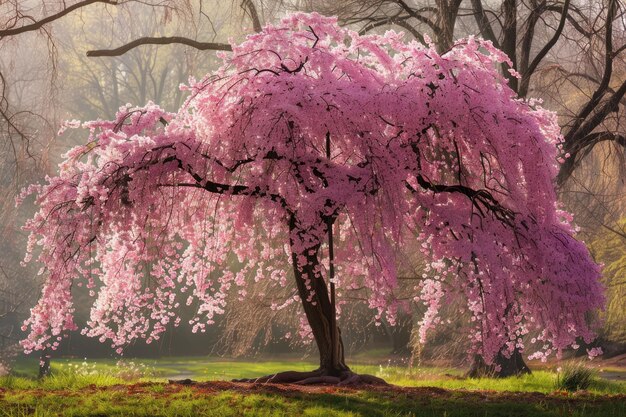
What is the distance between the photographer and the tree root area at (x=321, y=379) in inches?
386

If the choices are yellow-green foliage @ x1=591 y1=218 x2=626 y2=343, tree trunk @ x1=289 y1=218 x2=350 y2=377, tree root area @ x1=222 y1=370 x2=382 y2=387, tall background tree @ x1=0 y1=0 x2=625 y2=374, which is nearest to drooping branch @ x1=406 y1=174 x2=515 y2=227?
tree trunk @ x1=289 y1=218 x2=350 y2=377

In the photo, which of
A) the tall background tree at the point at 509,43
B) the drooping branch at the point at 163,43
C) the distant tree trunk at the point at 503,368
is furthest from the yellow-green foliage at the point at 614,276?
the drooping branch at the point at 163,43

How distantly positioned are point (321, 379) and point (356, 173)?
2.88 meters

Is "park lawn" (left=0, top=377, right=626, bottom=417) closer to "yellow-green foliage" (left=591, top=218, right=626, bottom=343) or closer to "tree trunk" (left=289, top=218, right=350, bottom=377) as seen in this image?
"tree trunk" (left=289, top=218, right=350, bottom=377)

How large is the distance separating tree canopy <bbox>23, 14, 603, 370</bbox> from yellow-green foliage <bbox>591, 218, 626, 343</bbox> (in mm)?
9472

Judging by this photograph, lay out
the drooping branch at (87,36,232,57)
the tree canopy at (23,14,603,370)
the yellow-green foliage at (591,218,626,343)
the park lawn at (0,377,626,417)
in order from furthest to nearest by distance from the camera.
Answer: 1. the yellow-green foliage at (591,218,626,343)
2. the drooping branch at (87,36,232,57)
3. the tree canopy at (23,14,603,370)
4. the park lawn at (0,377,626,417)

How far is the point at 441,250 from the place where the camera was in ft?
29.4

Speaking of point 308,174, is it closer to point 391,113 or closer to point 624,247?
point 391,113

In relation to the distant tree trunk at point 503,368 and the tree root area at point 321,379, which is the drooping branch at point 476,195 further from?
the distant tree trunk at point 503,368

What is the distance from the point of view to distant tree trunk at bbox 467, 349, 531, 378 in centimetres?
1452

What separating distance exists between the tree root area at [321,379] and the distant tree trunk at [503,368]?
16.4 feet

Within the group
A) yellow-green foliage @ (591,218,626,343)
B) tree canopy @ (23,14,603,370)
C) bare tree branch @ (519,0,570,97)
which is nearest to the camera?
tree canopy @ (23,14,603,370)

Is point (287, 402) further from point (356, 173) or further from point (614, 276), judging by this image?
point (614, 276)

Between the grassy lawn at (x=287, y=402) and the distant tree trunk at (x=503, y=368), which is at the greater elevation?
the distant tree trunk at (x=503, y=368)
